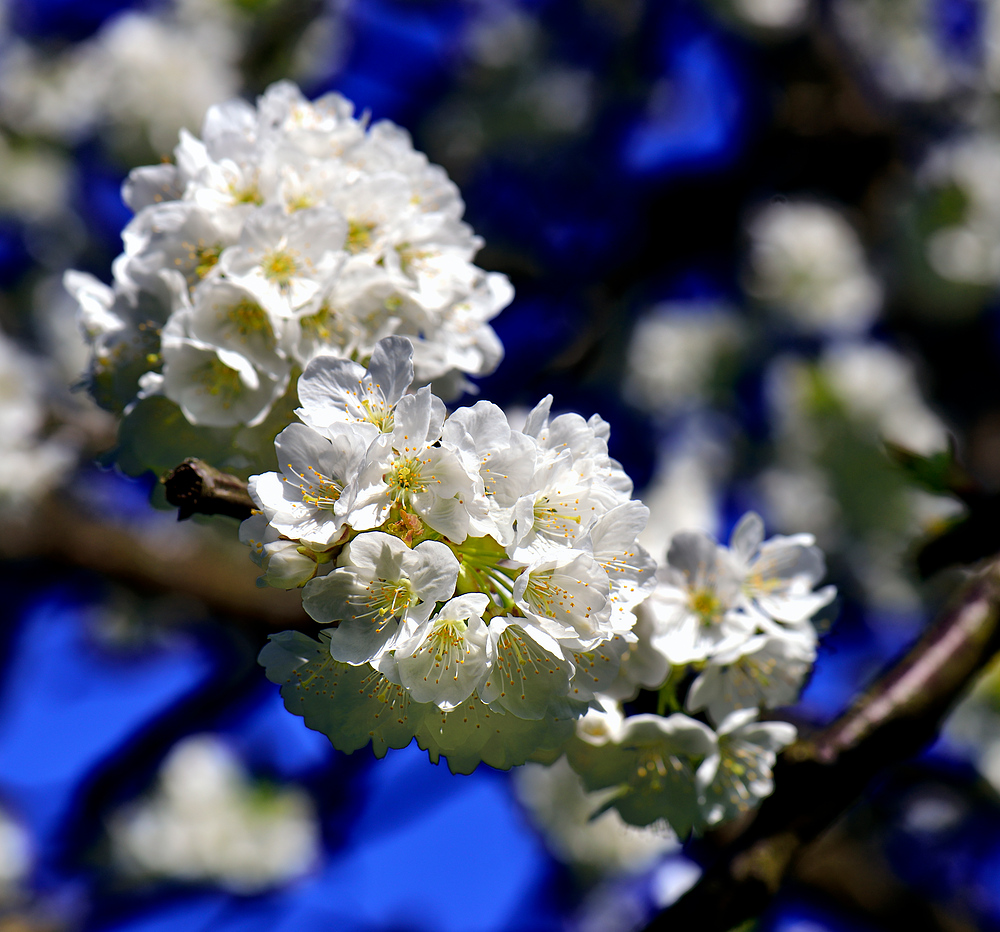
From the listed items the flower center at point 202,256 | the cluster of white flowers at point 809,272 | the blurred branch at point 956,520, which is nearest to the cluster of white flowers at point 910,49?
the cluster of white flowers at point 809,272

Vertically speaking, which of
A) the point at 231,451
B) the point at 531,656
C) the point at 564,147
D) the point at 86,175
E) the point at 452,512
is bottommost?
the point at 86,175

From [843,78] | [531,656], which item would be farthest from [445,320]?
[843,78]

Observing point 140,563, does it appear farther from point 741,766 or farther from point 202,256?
point 741,766

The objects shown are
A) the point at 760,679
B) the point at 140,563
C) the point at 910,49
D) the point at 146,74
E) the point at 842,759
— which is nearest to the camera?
the point at 760,679

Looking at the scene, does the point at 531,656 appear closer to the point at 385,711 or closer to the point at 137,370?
the point at 385,711

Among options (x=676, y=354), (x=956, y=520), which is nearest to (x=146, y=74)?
(x=676, y=354)

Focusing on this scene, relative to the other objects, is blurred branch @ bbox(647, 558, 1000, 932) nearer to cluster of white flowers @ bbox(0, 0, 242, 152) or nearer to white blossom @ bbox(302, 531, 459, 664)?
white blossom @ bbox(302, 531, 459, 664)

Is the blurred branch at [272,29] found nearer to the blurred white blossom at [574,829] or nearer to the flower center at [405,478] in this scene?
the blurred white blossom at [574,829]
